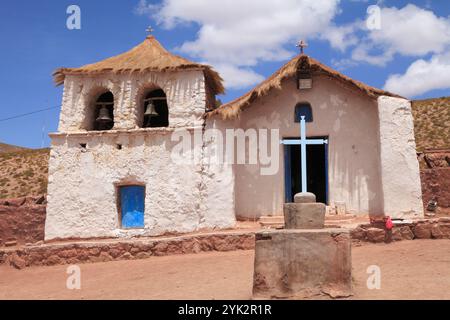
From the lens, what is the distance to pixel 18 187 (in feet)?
96.1

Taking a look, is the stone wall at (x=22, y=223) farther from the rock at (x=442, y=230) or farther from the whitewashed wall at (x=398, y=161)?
the rock at (x=442, y=230)

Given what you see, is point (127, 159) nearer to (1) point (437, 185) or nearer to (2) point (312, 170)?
(2) point (312, 170)

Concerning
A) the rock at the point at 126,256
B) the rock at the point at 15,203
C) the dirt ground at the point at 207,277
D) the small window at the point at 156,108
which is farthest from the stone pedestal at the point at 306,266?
the rock at the point at 15,203

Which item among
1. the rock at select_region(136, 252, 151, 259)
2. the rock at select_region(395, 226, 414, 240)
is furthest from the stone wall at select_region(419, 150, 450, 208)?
the rock at select_region(136, 252, 151, 259)

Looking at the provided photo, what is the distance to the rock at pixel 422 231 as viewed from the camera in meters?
10.3

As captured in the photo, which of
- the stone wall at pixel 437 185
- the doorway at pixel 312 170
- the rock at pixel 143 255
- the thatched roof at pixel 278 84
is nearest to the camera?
the rock at pixel 143 255

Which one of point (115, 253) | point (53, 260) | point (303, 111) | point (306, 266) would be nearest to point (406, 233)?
point (303, 111)

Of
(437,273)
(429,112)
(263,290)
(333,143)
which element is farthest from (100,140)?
(429,112)

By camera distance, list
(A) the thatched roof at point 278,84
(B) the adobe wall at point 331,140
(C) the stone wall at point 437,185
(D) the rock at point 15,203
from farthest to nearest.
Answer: (D) the rock at point 15,203
(C) the stone wall at point 437,185
(B) the adobe wall at point 331,140
(A) the thatched roof at point 278,84

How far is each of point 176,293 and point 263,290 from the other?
5.89 ft

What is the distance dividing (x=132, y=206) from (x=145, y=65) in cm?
443

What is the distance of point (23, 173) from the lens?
31.7m

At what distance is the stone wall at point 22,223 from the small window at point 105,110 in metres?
4.09
